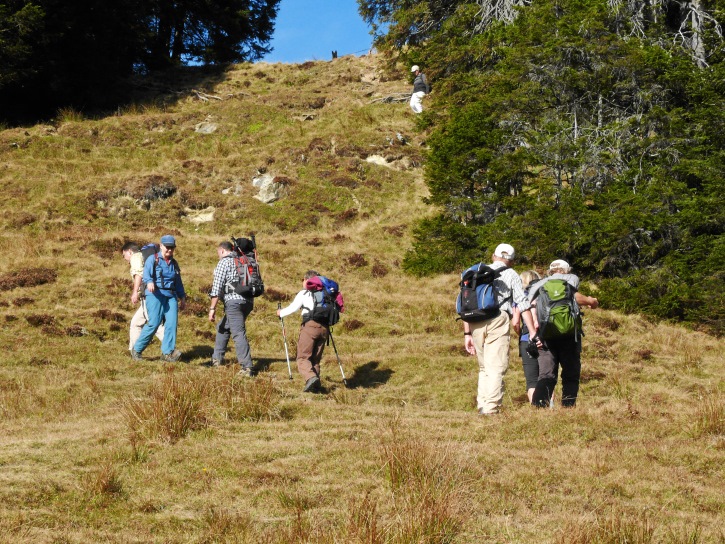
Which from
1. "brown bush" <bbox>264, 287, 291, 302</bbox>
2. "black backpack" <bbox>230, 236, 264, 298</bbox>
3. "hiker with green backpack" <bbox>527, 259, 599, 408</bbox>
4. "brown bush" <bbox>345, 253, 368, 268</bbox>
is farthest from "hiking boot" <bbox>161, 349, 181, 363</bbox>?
"brown bush" <bbox>345, 253, 368, 268</bbox>

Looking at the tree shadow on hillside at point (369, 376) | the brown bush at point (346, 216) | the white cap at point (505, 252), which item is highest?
the brown bush at point (346, 216)

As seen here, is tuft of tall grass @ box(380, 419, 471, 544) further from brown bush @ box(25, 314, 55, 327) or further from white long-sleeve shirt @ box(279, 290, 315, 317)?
brown bush @ box(25, 314, 55, 327)

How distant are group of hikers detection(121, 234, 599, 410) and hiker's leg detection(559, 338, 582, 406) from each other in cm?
1

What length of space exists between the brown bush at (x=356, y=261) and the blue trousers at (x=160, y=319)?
8.79 m

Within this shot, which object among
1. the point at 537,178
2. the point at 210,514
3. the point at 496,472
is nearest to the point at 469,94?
the point at 537,178

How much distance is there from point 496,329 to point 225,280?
4578 millimetres

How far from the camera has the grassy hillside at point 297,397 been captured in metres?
5.14

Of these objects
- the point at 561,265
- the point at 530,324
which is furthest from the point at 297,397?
the point at 561,265

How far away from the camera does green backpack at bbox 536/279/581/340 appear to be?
27.1 ft

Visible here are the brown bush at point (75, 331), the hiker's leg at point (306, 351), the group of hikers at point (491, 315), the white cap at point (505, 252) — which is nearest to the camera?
the group of hikers at point (491, 315)

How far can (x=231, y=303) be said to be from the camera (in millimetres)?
11133

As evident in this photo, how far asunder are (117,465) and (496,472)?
129 inches

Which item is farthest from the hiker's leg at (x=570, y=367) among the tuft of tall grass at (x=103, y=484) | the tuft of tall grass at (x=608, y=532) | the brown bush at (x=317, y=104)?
the brown bush at (x=317, y=104)

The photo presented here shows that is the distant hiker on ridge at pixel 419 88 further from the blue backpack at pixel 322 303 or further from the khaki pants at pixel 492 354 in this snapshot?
the khaki pants at pixel 492 354
